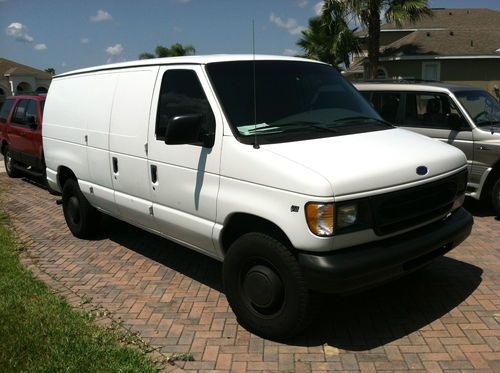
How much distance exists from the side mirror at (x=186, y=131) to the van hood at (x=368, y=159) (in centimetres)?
58

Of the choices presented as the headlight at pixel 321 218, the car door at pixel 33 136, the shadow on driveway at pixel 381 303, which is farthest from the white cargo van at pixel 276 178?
the car door at pixel 33 136

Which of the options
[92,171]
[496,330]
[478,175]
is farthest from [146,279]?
[478,175]

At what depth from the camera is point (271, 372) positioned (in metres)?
3.38

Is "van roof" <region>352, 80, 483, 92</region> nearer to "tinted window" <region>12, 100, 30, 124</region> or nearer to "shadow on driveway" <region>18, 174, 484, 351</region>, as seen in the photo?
"shadow on driveway" <region>18, 174, 484, 351</region>

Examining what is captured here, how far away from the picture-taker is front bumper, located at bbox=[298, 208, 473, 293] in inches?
128

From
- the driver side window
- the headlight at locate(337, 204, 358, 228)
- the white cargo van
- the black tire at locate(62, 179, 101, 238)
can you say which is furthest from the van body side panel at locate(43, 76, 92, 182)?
the driver side window

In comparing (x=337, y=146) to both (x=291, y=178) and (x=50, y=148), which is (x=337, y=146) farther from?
(x=50, y=148)

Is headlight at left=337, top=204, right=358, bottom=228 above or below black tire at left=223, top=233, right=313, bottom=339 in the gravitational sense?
above

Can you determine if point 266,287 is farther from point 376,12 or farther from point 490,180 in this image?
point 376,12

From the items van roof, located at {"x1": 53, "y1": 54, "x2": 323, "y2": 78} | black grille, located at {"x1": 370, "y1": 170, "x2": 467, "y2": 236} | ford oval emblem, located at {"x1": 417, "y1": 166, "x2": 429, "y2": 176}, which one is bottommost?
black grille, located at {"x1": 370, "y1": 170, "x2": 467, "y2": 236}

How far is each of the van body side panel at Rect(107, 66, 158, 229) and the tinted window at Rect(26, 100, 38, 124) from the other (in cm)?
524

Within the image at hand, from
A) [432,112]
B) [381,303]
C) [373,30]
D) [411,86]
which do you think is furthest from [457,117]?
[373,30]

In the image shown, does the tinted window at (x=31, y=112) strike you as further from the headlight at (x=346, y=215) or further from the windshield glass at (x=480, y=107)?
the headlight at (x=346, y=215)

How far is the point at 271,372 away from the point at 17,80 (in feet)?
174
